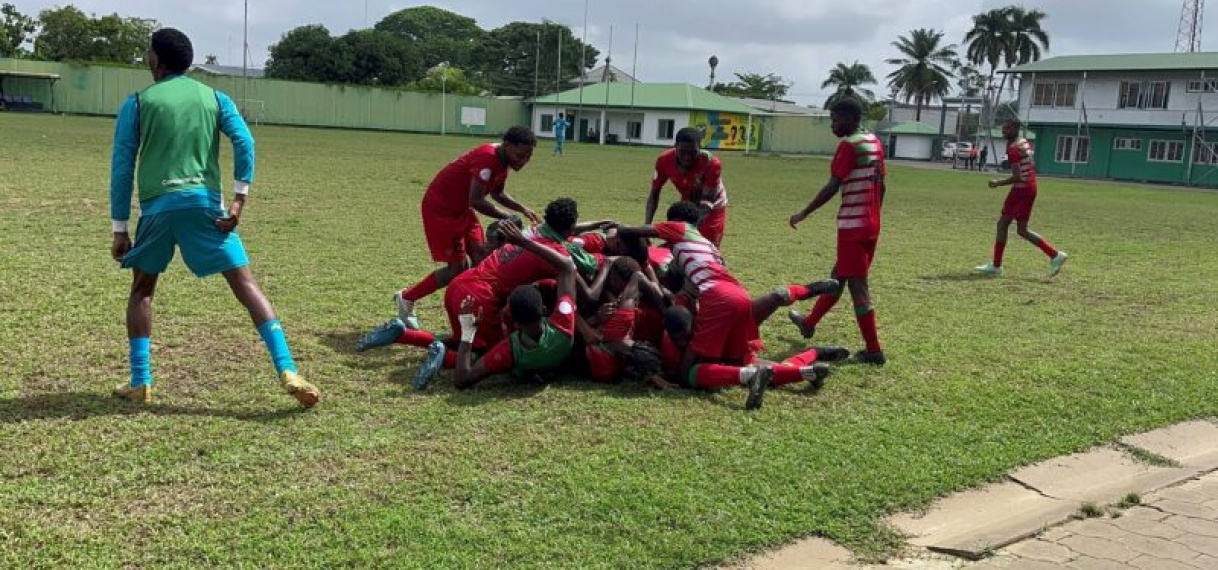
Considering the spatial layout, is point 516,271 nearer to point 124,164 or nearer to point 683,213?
point 683,213

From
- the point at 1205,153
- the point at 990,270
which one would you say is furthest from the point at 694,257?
the point at 1205,153

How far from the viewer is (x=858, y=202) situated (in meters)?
6.77

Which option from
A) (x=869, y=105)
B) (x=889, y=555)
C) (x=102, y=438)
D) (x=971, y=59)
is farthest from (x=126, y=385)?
(x=869, y=105)

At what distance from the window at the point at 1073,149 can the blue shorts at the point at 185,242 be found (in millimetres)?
A: 56738

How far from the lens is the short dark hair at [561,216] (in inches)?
235

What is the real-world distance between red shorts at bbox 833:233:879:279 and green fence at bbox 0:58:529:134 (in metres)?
48.6

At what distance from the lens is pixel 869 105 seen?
89812 millimetres

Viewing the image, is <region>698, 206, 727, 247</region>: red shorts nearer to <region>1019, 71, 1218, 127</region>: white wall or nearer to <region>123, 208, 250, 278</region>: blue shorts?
<region>123, 208, 250, 278</region>: blue shorts

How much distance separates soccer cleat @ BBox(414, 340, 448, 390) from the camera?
5.50 meters

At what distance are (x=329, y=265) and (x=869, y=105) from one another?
86530 mm

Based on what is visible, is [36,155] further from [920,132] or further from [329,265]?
[920,132]

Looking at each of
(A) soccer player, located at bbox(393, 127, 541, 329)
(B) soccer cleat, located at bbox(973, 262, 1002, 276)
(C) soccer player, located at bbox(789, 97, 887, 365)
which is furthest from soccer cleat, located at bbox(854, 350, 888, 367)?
(B) soccer cleat, located at bbox(973, 262, 1002, 276)

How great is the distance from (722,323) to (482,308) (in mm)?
1464

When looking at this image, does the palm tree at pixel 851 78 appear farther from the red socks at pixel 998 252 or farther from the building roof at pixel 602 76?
the red socks at pixel 998 252
